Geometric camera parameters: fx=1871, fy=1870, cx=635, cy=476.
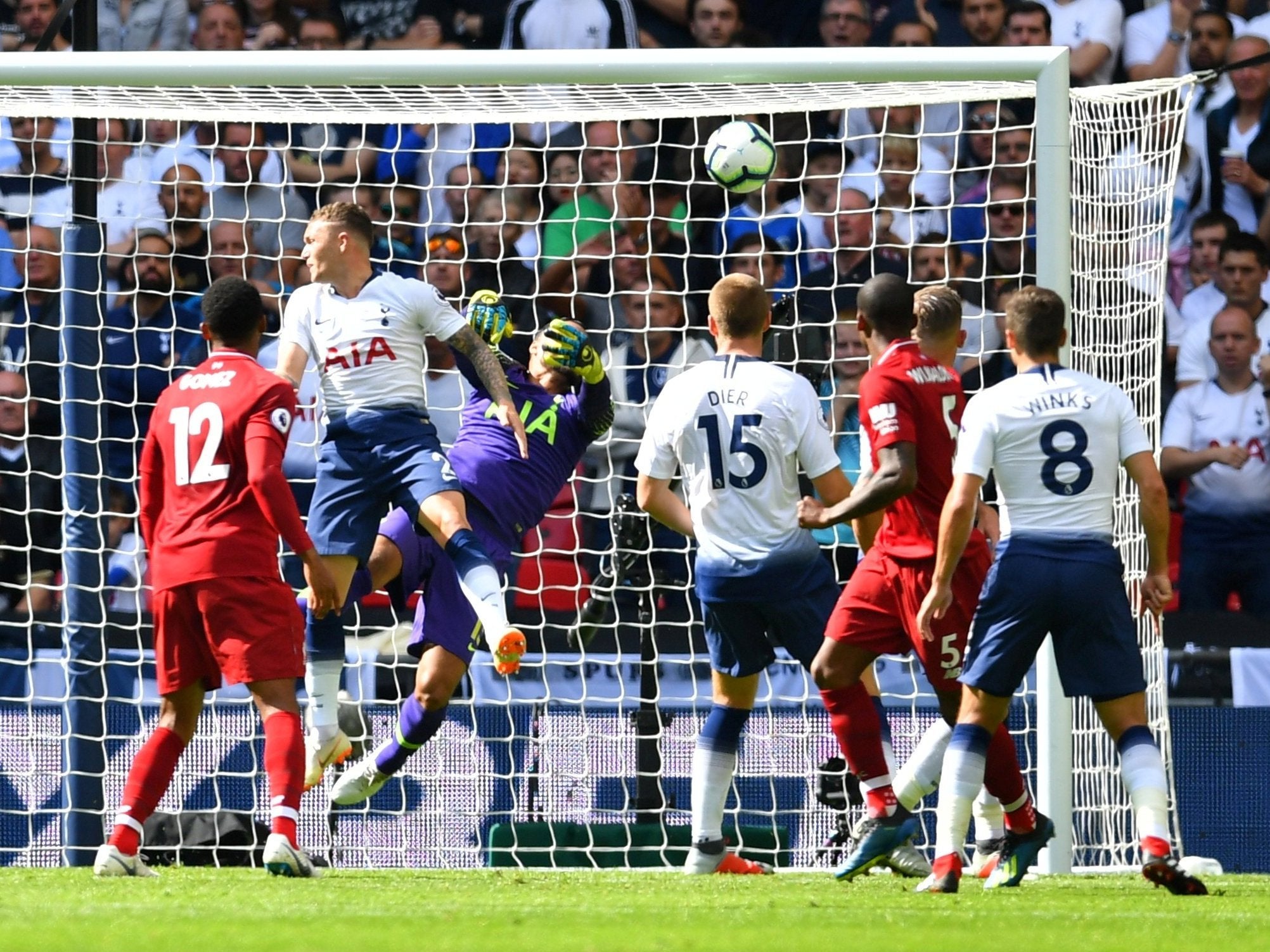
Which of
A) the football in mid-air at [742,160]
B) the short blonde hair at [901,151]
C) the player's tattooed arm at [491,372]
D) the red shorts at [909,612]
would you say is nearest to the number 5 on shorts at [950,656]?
the red shorts at [909,612]

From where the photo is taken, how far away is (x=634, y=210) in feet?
37.0

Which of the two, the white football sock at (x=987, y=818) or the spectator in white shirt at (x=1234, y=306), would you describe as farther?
the spectator in white shirt at (x=1234, y=306)

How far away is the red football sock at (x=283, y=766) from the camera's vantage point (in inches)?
239

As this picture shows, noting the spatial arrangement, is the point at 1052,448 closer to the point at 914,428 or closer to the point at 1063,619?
the point at 1063,619

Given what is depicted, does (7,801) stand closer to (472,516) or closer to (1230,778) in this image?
(472,516)

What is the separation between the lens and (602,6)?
1184 centimetres

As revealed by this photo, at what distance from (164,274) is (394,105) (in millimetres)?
2766

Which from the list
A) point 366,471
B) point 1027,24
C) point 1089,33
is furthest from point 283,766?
Result: point 1089,33

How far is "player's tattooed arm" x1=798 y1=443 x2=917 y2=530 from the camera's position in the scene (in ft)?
20.3

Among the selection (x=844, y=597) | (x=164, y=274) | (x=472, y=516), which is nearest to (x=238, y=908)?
(x=844, y=597)

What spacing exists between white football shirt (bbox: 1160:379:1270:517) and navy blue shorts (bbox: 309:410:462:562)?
17.6 feet

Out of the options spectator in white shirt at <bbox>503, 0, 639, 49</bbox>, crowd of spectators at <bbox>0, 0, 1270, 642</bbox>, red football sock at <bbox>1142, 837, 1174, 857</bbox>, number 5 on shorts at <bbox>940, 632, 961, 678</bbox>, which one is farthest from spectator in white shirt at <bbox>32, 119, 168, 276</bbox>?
red football sock at <bbox>1142, 837, 1174, 857</bbox>

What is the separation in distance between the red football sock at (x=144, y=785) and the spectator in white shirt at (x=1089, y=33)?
7582mm

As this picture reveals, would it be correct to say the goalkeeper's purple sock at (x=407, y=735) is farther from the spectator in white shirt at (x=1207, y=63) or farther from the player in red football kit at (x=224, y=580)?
the spectator in white shirt at (x=1207, y=63)
